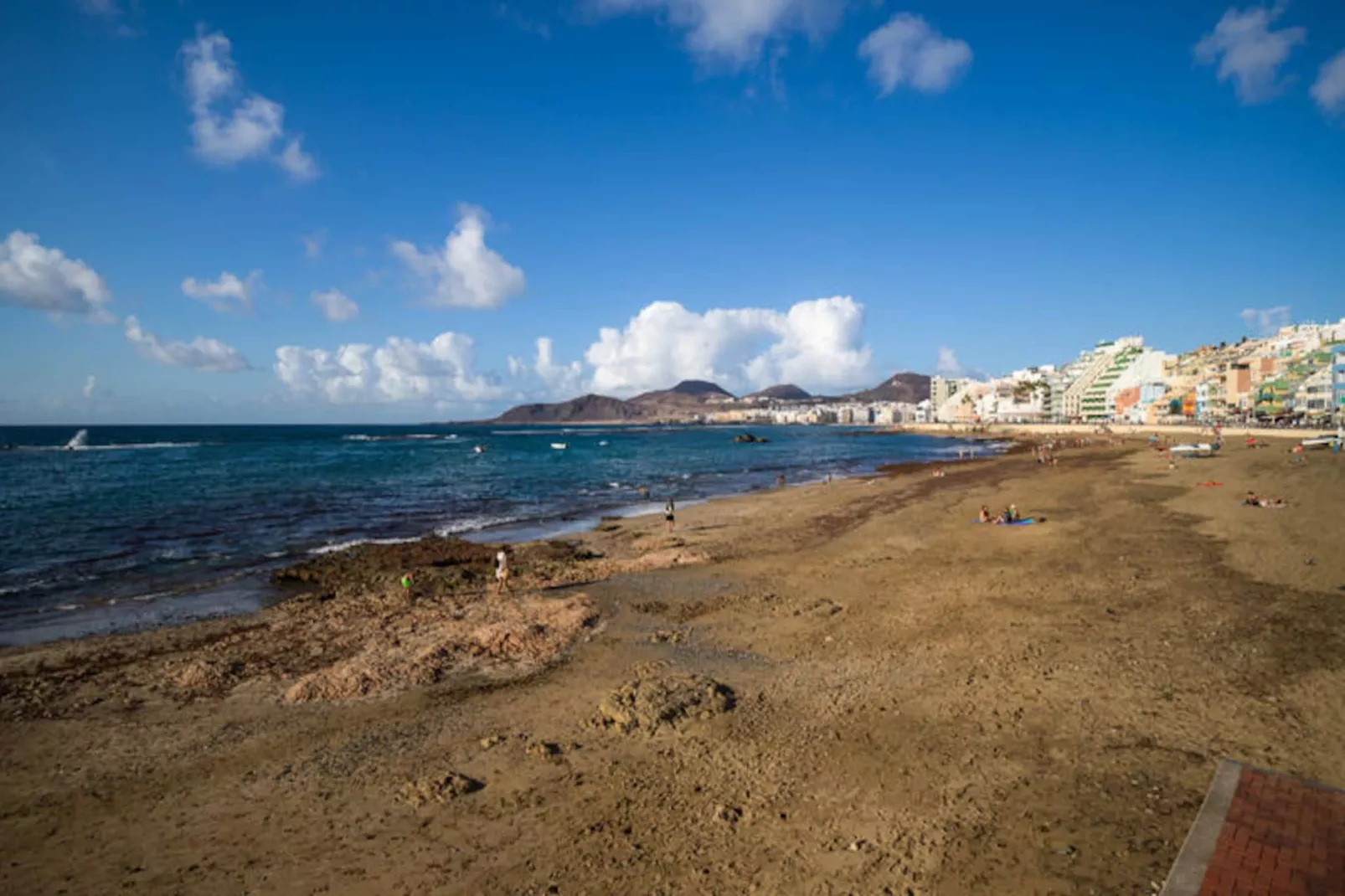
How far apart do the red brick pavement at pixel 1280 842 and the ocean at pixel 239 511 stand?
21190 millimetres

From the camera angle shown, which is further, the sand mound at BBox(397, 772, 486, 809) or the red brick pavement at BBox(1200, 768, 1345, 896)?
the sand mound at BBox(397, 772, 486, 809)

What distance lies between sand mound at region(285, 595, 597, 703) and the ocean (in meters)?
7.34

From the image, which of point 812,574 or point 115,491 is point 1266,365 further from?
point 115,491

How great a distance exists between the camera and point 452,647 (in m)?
13.1

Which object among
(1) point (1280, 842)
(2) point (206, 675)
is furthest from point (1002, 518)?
(2) point (206, 675)

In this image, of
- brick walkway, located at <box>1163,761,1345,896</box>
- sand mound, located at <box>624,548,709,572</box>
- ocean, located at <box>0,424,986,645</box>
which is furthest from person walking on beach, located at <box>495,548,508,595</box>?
brick walkway, located at <box>1163,761,1345,896</box>

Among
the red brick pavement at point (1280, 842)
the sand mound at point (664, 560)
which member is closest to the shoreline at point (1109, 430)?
the sand mound at point (664, 560)

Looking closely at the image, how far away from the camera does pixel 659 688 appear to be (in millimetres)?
10422

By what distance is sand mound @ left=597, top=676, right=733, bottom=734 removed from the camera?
374 inches

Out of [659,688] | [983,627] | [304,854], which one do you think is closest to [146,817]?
[304,854]

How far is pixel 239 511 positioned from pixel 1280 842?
146 feet

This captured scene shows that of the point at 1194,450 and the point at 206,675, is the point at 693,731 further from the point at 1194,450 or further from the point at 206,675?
the point at 1194,450

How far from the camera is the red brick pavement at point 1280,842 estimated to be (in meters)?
5.23

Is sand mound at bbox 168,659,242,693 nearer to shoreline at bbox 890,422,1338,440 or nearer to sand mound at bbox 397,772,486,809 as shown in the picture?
sand mound at bbox 397,772,486,809
